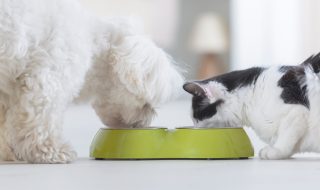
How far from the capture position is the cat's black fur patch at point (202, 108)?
Result: 2.17 meters

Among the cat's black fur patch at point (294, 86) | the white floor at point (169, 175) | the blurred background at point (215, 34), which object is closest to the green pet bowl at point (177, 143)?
the white floor at point (169, 175)

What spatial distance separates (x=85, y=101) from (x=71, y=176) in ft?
2.59

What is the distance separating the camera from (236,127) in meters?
2.12

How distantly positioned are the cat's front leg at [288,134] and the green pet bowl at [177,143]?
0.11m

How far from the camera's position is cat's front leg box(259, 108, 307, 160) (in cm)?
196

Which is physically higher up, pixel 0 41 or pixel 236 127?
pixel 0 41

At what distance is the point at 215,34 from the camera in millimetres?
3715

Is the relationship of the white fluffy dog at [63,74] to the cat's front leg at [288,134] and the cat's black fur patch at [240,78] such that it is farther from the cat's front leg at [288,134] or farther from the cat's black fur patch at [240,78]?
the cat's front leg at [288,134]

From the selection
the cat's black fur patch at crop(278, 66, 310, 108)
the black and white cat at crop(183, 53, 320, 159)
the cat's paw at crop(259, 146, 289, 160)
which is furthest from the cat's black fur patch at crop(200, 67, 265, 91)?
the cat's paw at crop(259, 146, 289, 160)

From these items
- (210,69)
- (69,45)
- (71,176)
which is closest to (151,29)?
(210,69)

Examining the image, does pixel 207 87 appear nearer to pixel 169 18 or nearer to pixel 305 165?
pixel 305 165

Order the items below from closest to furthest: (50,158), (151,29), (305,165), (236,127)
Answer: (305,165)
(50,158)
(236,127)
(151,29)

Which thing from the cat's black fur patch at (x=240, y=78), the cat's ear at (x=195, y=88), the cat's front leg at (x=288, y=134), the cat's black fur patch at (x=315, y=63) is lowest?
the cat's front leg at (x=288, y=134)

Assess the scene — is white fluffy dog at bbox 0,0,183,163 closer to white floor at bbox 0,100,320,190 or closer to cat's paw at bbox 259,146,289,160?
white floor at bbox 0,100,320,190
